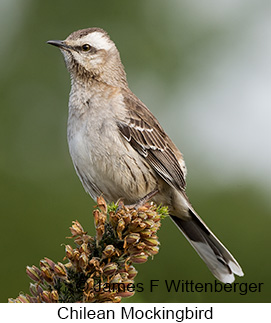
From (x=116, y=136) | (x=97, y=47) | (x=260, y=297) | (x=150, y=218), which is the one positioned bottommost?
(x=260, y=297)

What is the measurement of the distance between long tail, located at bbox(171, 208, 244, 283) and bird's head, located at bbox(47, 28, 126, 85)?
1582mm

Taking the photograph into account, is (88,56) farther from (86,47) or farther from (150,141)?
(150,141)

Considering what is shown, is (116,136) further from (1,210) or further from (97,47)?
(1,210)

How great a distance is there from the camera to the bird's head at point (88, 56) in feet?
18.1

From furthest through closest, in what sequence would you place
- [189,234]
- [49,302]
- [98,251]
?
[189,234]
[98,251]
[49,302]

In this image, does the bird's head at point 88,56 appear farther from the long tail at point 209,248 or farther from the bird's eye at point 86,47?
the long tail at point 209,248

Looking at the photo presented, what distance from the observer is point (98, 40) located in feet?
18.7

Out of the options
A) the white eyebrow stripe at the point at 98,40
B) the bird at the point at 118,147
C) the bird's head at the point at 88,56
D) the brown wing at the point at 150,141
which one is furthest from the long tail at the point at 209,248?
the white eyebrow stripe at the point at 98,40

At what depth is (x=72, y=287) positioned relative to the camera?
316 cm

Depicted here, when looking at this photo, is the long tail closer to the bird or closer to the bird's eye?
the bird

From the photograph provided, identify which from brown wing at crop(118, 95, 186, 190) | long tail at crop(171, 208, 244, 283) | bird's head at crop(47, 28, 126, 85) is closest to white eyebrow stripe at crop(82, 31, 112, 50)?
bird's head at crop(47, 28, 126, 85)

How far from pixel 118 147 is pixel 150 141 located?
1.74 ft

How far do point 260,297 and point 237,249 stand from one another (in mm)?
541

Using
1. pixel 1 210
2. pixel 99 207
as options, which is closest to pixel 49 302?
pixel 99 207
